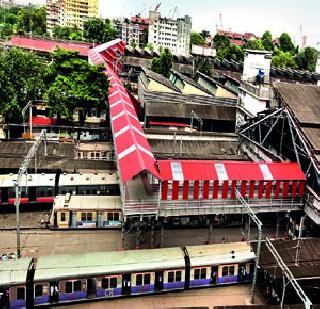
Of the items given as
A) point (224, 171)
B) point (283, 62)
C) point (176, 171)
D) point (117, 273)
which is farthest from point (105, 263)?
point (283, 62)

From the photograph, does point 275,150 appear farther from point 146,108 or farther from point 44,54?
point 44,54

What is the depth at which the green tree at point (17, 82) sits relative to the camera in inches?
2864

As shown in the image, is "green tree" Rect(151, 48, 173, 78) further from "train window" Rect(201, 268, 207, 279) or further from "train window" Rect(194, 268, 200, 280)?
"train window" Rect(194, 268, 200, 280)

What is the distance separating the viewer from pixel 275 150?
59.1 m

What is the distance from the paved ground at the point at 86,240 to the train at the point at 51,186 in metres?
5.34

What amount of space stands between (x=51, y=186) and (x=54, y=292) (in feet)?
61.9

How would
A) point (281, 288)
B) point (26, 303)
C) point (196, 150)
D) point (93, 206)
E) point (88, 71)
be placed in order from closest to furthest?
point (26, 303) → point (281, 288) → point (93, 206) → point (196, 150) → point (88, 71)

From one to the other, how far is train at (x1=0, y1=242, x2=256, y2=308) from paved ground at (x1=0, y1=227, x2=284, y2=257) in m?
7.09

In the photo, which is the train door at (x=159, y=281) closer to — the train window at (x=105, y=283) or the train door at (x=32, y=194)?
the train window at (x=105, y=283)

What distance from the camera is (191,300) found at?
37.2 metres

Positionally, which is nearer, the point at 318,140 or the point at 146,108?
the point at 318,140

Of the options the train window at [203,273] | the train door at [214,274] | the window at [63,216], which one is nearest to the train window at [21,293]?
the window at [63,216]

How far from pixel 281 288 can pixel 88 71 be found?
53.3 metres

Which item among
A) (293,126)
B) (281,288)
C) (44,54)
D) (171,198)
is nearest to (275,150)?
(293,126)
